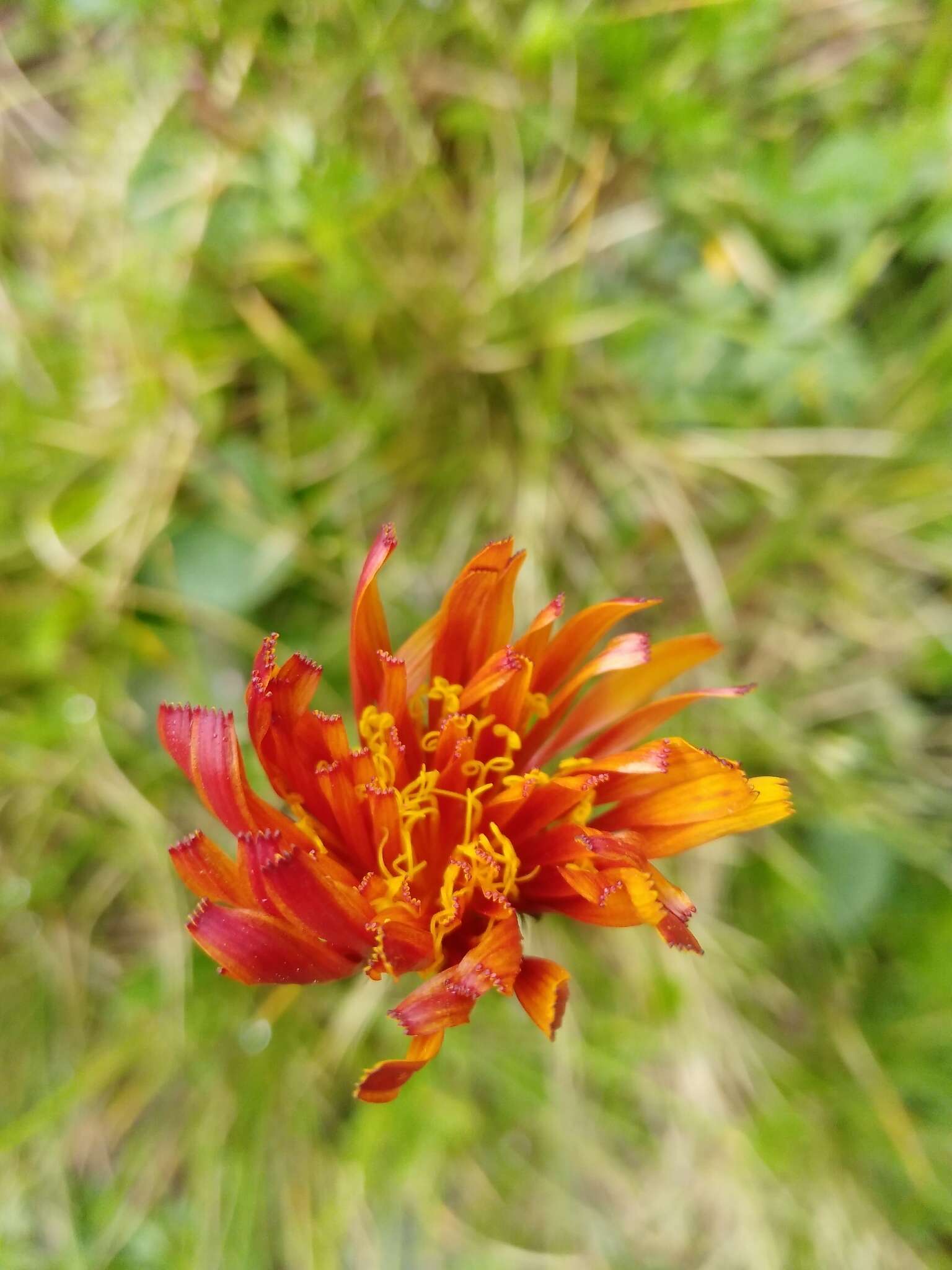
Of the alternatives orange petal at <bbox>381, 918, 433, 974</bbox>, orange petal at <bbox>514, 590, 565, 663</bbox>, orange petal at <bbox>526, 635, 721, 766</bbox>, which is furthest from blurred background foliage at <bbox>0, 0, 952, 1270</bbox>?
orange petal at <bbox>381, 918, 433, 974</bbox>

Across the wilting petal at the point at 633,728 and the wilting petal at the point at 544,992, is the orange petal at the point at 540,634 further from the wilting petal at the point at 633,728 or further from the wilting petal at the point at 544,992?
the wilting petal at the point at 544,992

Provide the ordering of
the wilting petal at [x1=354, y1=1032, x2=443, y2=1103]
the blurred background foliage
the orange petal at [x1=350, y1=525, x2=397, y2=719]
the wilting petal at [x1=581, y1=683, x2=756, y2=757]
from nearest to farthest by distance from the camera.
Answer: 1. the wilting petal at [x1=354, y1=1032, x2=443, y2=1103]
2. the orange petal at [x1=350, y1=525, x2=397, y2=719]
3. the wilting petal at [x1=581, y1=683, x2=756, y2=757]
4. the blurred background foliage

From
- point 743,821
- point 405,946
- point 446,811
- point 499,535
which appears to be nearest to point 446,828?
point 446,811

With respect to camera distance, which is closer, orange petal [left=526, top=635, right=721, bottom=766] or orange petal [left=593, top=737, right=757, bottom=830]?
orange petal [left=593, top=737, right=757, bottom=830]

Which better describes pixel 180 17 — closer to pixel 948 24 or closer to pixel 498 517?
pixel 498 517

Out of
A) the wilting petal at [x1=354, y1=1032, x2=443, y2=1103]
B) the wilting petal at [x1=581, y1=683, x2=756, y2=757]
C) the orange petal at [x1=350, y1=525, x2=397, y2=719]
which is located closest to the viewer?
the wilting petal at [x1=354, y1=1032, x2=443, y2=1103]

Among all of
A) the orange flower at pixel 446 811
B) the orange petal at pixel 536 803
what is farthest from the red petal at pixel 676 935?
the orange petal at pixel 536 803

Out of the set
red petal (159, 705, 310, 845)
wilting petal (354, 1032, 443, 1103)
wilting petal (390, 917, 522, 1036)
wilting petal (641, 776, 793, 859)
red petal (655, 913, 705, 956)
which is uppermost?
red petal (159, 705, 310, 845)

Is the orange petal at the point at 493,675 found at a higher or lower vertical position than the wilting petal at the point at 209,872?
higher

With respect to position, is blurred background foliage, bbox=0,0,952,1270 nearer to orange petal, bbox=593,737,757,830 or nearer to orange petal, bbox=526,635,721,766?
orange petal, bbox=526,635,721,766
